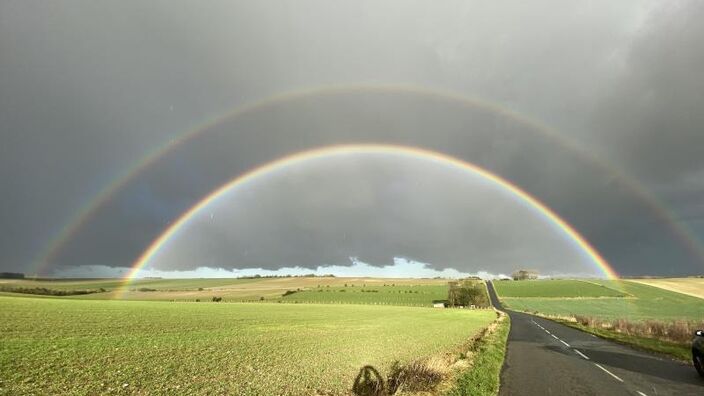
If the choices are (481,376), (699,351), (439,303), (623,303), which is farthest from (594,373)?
(623,303)

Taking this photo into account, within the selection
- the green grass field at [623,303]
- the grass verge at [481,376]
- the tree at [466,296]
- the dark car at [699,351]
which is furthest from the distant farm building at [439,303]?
the dark car at [699,351]

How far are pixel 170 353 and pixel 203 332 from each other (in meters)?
11.3

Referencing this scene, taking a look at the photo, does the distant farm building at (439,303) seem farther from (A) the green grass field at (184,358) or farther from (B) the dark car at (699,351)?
(B) the dark car at (699,351)

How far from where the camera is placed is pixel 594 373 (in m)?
17.1

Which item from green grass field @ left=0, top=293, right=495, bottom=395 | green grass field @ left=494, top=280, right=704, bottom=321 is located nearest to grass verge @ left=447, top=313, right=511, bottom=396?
green grass field @ left=0, top=293, right=495, bottom=395

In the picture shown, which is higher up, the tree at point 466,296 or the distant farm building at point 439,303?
the tree at point 466,296

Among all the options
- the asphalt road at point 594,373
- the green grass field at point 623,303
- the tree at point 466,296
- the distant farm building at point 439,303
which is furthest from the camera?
the tree at point 466,296

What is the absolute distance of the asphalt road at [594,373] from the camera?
13891 mm

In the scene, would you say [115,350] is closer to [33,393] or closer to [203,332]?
[33,393]

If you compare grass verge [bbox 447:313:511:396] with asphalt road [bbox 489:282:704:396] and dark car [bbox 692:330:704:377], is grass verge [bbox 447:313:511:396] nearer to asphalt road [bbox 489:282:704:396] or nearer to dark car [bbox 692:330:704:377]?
asphalt road [bbox 489:282:704:396]

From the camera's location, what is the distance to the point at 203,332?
31734mm

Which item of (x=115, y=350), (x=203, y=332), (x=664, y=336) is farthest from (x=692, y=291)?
(x=115, y=350)

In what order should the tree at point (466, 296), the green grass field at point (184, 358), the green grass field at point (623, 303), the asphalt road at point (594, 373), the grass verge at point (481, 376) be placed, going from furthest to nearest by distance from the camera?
the tree at point (466, 296), the green grass field at point (623, 303), the green grass field at point (184, 358), the asphalt road at point (594, 373), the grass verge at point (481, 376)

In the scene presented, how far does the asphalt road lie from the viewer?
13891mm
